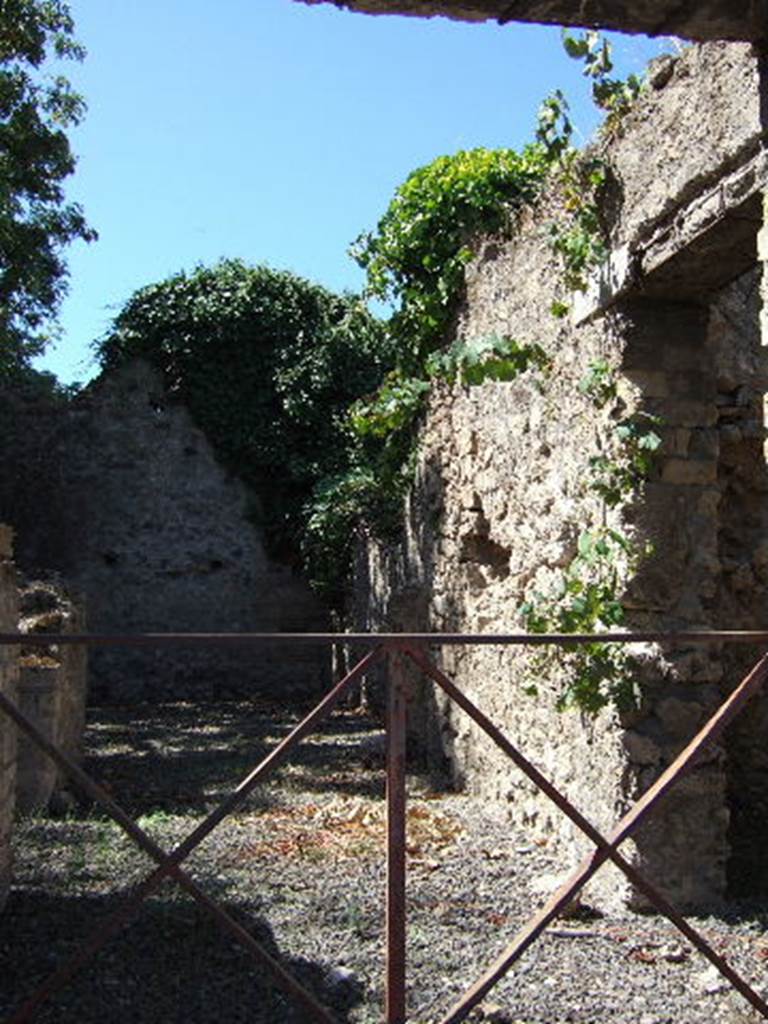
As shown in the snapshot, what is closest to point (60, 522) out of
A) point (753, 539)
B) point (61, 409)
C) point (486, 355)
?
point (61, 409)

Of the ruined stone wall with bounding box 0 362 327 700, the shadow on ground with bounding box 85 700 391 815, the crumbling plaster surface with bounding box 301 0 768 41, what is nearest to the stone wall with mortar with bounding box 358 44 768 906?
the crumbling plaster surface with bounding box 301 0 768 41

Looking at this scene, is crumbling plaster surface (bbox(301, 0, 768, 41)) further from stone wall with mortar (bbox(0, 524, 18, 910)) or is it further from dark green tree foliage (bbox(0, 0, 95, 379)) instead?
dark green tree foliage (bbox(0, 0, 95, 379))

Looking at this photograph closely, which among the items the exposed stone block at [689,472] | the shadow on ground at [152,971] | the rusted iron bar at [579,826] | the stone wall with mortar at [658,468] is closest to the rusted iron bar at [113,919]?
the rusted iron bar at [579,826]

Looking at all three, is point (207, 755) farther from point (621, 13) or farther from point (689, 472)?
point (621, 13)

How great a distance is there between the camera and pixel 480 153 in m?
8.21

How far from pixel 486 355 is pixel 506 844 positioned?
2.45 m

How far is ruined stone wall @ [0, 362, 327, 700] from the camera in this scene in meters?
13.4

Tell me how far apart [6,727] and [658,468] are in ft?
9.07

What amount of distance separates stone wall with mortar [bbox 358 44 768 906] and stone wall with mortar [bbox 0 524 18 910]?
7.65 feet

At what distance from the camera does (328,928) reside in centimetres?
405

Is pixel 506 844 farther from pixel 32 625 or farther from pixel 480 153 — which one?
pixel 480 153

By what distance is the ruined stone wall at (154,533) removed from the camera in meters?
13.4

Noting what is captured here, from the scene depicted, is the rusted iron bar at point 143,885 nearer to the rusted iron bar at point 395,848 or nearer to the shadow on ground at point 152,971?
the rusted iron bar at point 395,848

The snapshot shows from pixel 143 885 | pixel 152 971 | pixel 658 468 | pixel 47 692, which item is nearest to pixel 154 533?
pixel 47 692
